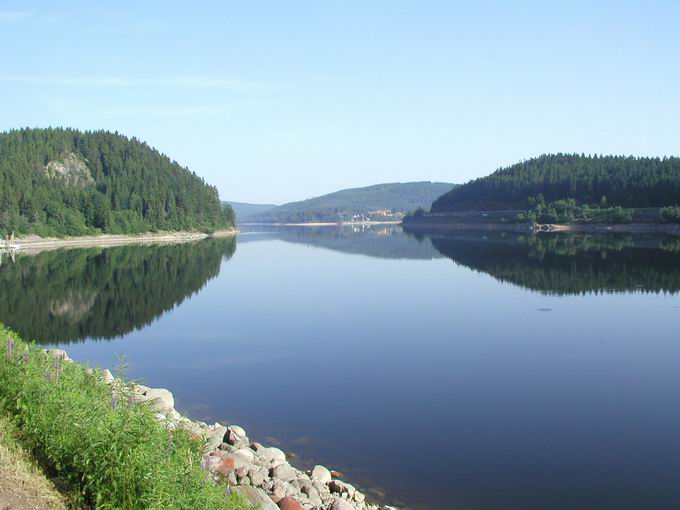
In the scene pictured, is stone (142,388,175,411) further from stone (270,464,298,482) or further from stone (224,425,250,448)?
stone (270,464,298,482)

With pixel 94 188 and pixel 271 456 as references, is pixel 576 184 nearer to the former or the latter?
pixel 94 188

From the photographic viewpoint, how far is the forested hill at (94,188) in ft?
301

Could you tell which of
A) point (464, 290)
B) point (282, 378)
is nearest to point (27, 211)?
point (464, 290)

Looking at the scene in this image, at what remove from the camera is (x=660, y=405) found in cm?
1492

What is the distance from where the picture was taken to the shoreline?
8162cm

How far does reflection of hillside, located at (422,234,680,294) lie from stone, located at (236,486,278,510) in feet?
97.9

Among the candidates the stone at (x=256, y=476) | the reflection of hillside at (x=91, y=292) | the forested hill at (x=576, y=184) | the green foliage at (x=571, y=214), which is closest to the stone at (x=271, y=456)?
the stone at (x=256, y=476)

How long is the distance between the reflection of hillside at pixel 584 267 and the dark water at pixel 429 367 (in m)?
0.48

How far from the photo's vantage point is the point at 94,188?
4697 inches

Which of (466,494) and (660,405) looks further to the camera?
(660,405)

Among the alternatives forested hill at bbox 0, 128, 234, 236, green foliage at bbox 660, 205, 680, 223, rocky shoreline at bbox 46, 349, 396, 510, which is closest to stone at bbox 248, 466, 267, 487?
rocky shoreline at bbox 46, 349, 396, 510

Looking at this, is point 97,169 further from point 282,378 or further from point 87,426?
point 87,426

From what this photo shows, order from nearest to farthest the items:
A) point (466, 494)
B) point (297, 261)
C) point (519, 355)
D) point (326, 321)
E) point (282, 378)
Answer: point (466, 494) < point (282, 378) < point (519, 355) < point (326, 321) < point (297, 261)

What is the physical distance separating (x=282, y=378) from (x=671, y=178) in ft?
347
